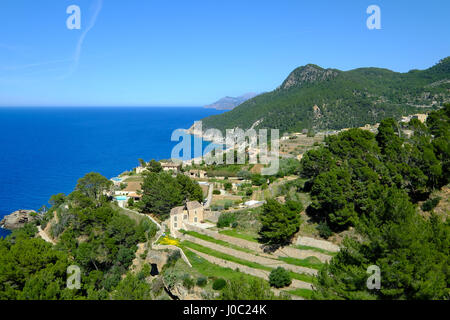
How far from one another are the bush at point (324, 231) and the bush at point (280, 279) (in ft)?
19.7

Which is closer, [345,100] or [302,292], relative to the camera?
[302,292]

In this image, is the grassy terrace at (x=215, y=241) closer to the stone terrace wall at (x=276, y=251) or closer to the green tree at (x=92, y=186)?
the stone terrace wall at (x=276, y=251)

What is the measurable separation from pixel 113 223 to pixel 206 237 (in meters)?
9.79

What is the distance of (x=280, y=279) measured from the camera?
17.5 metres

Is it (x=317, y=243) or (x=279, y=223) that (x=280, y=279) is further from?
(x=317, y=243)

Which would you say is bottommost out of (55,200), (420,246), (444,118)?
(55,200)

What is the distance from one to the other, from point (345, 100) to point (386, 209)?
301 ft

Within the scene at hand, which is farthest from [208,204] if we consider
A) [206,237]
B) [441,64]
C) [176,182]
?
[441,64]

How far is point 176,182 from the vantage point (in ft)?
117

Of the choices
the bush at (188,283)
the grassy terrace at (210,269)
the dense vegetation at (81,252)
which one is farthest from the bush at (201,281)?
the dense vegetation at (81,252)

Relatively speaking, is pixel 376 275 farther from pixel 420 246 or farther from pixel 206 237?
pixel 206 237

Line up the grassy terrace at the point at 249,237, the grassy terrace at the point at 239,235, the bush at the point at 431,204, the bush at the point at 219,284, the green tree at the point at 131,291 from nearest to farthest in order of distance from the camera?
the green tree at the point at 131,291 → the bush at the point at 219,284 → the grassy terrace at the point at 249,237 → the bush at the point at 431,204 → the grassy terrace at the point at 239,235

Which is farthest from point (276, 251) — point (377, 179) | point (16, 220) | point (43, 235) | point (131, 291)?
point (16, 220)

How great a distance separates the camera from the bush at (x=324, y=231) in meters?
22.5
